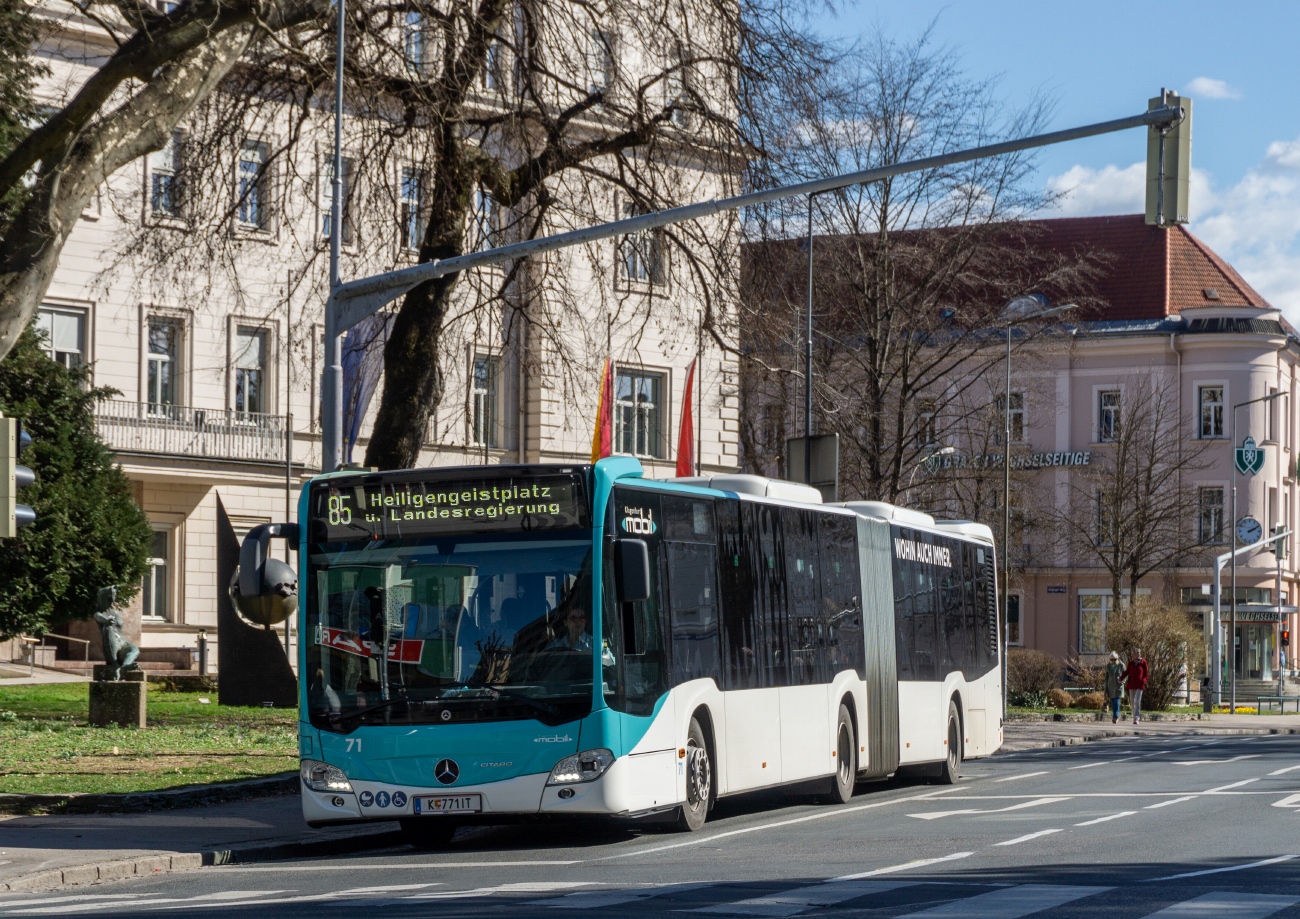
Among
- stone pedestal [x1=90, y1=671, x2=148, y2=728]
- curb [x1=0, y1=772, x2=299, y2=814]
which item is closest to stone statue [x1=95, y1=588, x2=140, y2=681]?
stone pedestal [x1=90, y1=671, x2=148, y2=728]

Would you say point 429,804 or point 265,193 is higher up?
point 265,193

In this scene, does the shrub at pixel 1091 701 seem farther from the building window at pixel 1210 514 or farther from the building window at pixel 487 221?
the building window at pixel 487 221

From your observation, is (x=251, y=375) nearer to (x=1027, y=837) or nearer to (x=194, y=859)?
(x=194, y=859)

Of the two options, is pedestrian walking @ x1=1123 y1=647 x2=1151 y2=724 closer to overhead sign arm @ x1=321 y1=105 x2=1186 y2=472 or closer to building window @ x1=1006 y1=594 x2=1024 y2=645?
building window @ x1=1006 y1=594 x2=1024 y2=645

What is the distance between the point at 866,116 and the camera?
40125 mm

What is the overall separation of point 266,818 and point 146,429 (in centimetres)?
2904

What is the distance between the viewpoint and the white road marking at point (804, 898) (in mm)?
10320

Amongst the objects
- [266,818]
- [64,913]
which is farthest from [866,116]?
[64,913]

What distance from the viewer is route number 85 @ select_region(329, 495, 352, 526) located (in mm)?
14859

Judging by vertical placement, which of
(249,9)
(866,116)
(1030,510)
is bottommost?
(1030,510)

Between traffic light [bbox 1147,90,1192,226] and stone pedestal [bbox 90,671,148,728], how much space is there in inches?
636

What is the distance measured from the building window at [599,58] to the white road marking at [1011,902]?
1487 cm

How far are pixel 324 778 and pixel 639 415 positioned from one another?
3653 centimetres

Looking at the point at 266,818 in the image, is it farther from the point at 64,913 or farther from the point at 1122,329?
the point at 1122,329
